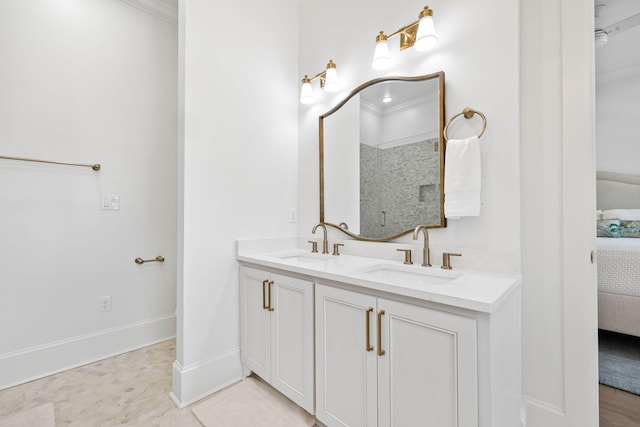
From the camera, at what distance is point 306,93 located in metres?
2.11

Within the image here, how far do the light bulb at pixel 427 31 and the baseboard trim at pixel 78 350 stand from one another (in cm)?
282

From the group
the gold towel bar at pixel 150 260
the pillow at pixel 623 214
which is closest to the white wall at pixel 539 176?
the gold towel bar at pixel 150 260

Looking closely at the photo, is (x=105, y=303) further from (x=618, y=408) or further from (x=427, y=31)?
(x=618, y=408)

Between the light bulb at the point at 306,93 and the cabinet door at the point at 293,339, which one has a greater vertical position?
→ the light bulb at the point at 306,93

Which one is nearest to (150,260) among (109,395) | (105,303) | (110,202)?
(105,303)

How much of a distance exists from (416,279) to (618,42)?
3.62m

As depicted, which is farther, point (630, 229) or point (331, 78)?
point (630, 229)

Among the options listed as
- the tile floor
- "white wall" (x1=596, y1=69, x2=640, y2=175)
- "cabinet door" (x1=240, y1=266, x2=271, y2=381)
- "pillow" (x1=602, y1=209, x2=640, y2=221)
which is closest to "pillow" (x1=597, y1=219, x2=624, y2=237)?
"pillow" (x1=602, y1=209, x2=640, y2=221)

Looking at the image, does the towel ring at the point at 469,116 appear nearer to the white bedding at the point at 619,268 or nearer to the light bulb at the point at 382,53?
the light bulb at the point at 382,53

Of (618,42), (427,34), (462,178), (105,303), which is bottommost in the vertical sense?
(105,303)

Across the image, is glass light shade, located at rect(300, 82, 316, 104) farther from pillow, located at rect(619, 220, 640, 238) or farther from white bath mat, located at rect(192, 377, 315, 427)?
pillow, located at rect(619, 220, 640, 238)

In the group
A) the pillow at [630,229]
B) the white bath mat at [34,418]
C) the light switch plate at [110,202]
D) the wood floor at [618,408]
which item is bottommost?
the white bath mat at [34,418]

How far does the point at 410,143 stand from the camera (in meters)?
Result: 1.63

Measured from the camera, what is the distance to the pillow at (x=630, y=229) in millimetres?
2939
